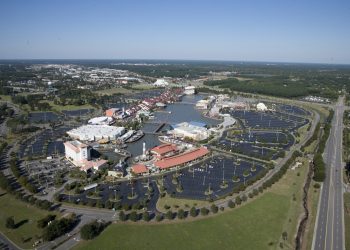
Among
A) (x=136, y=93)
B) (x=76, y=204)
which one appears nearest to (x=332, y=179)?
(x=76, y=204)

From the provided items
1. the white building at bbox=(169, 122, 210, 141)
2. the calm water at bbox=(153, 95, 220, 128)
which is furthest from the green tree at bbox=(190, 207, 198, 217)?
the calm water at bbox=(153, 95, 220, 128)

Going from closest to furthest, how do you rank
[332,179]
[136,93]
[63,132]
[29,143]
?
1. [332,179]
2. [29,143]
3. [63,132]
4. [136,93]

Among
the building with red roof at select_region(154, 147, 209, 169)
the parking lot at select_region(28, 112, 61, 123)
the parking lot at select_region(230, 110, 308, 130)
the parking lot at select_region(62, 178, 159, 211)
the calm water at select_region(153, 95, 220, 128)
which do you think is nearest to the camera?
the parking lot at select_region(62, 178, 159, 211)

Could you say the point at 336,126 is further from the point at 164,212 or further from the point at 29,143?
the point at 29,143

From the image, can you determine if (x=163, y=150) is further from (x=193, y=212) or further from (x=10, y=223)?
(x=10, y=223)

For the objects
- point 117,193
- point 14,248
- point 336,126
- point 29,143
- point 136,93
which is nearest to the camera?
point 14,248

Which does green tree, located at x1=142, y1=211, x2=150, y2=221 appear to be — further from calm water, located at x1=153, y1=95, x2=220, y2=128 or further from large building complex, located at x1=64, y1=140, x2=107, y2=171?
calm water, located at x1=153, y1=95, x2=220, y2=128

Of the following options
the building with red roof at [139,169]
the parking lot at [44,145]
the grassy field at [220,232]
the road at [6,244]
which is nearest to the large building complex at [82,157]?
the parking lot at [44,145]
